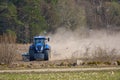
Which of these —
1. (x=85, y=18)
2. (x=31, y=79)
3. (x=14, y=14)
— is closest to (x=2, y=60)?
(x=31, y=79)

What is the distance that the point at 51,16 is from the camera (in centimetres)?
8075

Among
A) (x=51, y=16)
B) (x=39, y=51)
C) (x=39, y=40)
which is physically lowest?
(x=39, y=51)

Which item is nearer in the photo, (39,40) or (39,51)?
(39,51)

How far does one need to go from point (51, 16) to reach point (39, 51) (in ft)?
124

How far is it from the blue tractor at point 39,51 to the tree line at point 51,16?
60.1 ft

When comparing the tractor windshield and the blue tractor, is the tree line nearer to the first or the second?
the tractor windshield

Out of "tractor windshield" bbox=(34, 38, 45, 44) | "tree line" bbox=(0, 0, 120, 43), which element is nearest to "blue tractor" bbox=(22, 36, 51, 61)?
"tractor windshield" bbox=(34, 38, 45, 44)

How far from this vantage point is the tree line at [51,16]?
7112 cm

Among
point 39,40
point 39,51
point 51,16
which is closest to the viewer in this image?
point 39,51

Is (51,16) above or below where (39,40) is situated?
above

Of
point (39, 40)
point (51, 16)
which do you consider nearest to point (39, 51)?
point (39, 40)

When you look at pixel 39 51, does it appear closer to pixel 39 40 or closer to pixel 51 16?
pixel 39 40

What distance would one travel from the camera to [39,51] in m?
43.5

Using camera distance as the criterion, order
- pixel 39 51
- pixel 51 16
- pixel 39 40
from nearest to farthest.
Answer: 1. pixel 39 51
2. pixel 39 40
3. pixel 51 16
